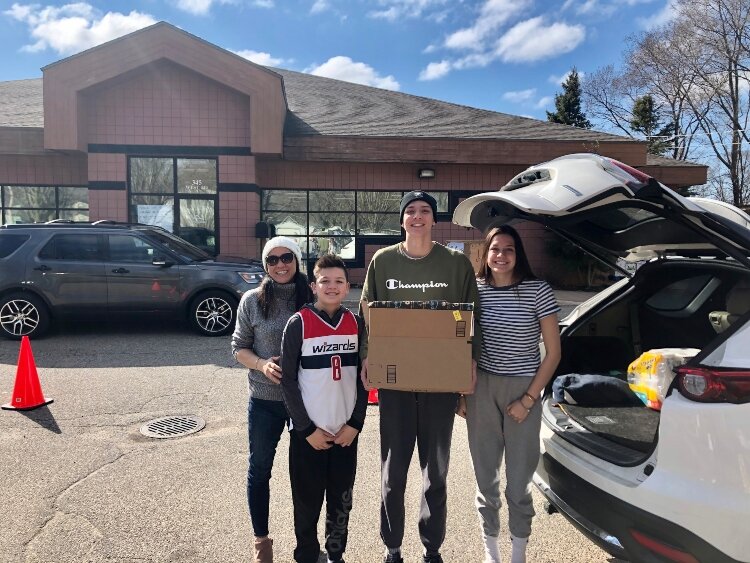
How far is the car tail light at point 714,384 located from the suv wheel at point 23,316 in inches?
331

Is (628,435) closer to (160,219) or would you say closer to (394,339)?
(394,339)

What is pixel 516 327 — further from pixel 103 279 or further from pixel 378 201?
pixel 378 201

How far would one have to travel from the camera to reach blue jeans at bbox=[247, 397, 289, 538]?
265 cm

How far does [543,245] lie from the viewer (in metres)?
15.1

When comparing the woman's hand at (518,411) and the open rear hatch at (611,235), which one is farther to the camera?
the woman's hand at (518,411)

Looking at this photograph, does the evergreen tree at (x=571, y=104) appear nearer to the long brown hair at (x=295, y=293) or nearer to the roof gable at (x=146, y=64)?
the roof gable at (x=146, y=64)

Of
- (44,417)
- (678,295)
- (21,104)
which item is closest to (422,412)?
(678,295)

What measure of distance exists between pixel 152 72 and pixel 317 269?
12.5m

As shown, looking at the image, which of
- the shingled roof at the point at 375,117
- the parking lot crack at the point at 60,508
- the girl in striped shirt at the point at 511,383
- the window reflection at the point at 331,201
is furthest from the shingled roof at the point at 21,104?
the girl in striped shirt at the point at 511,383

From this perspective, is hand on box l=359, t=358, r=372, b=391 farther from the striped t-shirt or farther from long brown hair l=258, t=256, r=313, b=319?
the striped t-shirt

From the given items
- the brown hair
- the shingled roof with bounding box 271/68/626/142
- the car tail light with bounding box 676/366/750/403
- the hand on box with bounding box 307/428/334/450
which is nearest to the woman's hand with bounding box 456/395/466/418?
the hand on box with bounding box 307/428/334/450

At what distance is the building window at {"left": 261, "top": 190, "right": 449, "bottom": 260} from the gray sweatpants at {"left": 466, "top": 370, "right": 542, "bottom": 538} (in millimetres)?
12013

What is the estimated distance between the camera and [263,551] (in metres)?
2.65

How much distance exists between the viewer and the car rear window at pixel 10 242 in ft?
26.1
